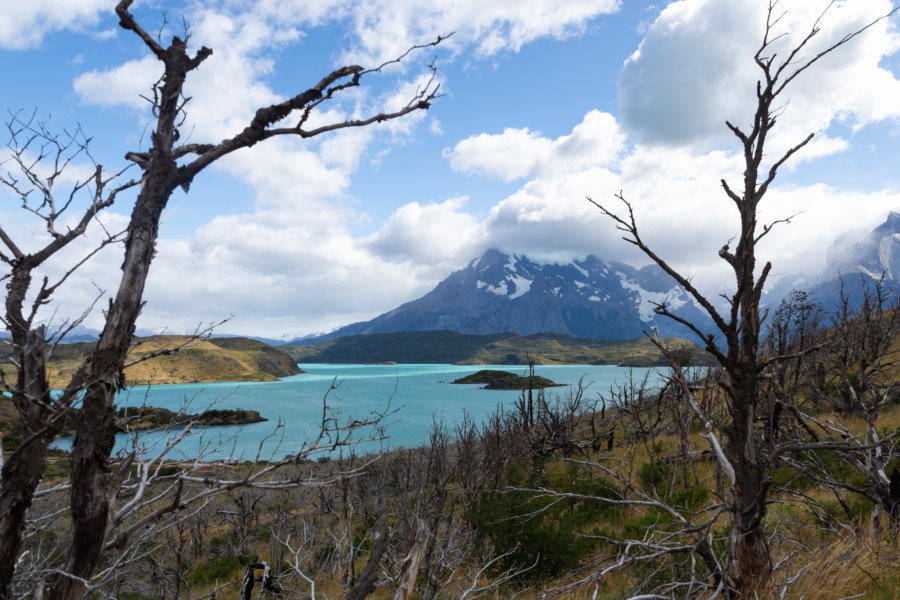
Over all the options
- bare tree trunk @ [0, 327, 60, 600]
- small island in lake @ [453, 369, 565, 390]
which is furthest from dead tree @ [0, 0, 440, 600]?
small island in lake @ [453, 369, 565, 390]

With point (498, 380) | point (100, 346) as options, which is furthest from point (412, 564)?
point (498, 380)

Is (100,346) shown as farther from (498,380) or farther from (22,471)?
(498,380)

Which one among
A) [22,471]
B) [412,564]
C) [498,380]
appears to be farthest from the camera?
[498,380]

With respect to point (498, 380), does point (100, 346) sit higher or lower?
higher

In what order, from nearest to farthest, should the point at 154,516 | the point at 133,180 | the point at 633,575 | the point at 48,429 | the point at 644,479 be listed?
the point at 48,429
the point at 154,516
the point at 133,180
the point at 633,575
the point at 644,479

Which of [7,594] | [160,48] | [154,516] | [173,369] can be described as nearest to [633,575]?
[154,516]

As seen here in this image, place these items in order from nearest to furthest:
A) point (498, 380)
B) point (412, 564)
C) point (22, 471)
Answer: point (412, 564)
point (22, 471)
point (498, 380)

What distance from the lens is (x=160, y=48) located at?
4.12 m

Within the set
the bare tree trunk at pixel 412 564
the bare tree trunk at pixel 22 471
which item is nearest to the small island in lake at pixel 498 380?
the bare tree trunk at pixel 412 564

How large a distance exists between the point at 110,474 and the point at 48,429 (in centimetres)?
60

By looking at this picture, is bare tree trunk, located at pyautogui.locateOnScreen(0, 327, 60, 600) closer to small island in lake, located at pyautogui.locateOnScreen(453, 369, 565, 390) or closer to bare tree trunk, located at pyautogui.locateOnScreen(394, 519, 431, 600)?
bare tree trunk, located at pyautogui.locateOnScreen(394, 519, 431, 600)

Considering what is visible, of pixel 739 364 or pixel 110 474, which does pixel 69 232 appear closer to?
pixel 110 474

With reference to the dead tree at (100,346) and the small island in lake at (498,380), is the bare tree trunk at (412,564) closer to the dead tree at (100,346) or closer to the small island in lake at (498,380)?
the dead tree at (100,346)

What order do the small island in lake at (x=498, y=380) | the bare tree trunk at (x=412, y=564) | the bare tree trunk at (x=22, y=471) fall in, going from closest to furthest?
the bare tree trunk at (x=412, y=564) < the bare tree trunk at (x=22, y=471) < the small island in lake at (x=498, y=380)
